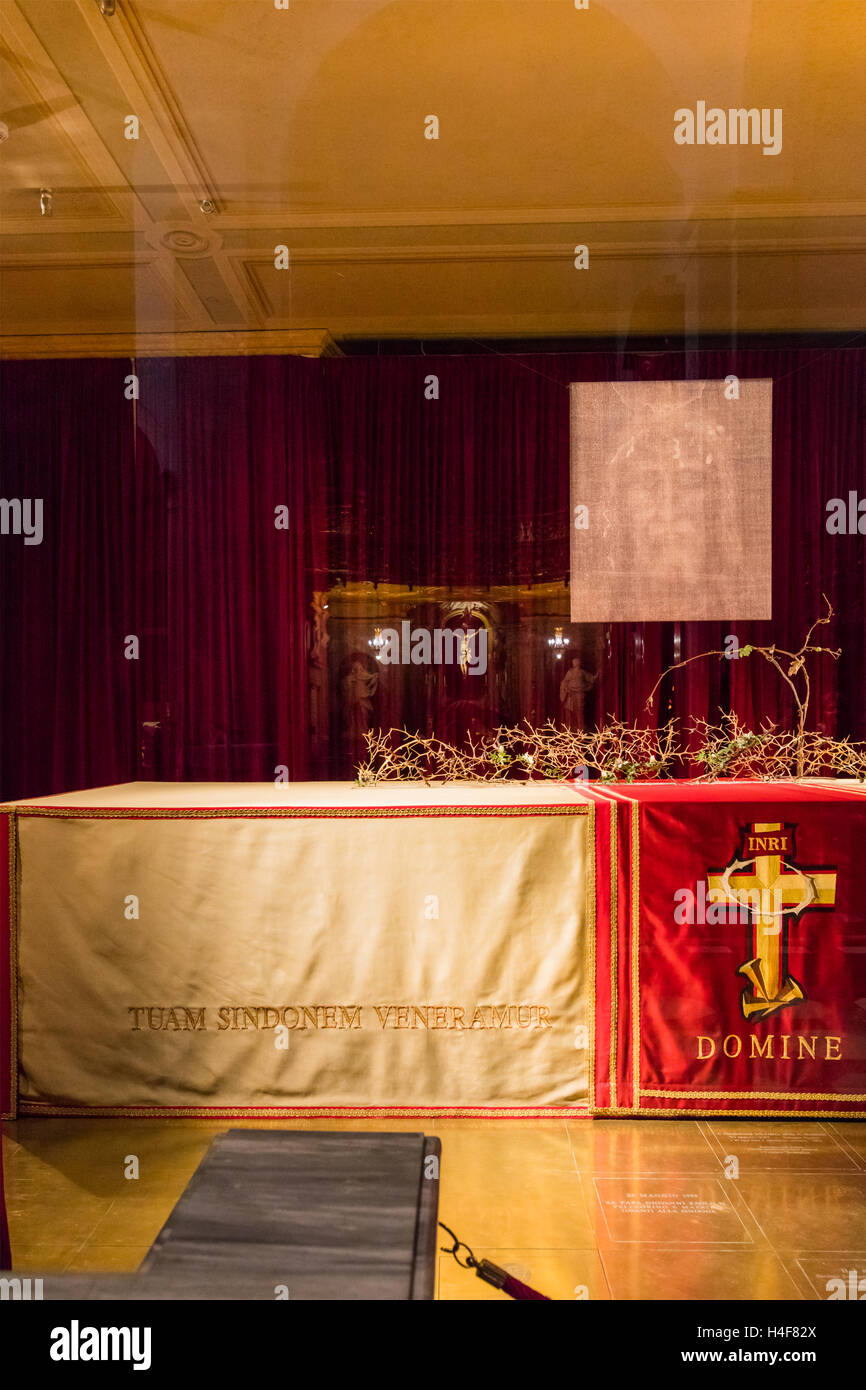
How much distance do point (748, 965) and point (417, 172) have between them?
3.39m

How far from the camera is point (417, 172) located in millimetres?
3990

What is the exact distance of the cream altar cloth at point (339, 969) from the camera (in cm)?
274

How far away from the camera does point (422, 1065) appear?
274 cm

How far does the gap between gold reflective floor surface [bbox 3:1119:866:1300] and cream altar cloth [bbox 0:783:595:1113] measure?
0.10 metres

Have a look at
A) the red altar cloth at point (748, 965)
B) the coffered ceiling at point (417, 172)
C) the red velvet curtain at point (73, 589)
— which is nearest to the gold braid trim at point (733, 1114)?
the red altar cloth at point (748, 965)

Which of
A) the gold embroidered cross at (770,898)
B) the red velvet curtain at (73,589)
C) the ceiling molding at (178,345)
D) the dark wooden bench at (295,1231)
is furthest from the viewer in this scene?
the red velvet curtain at (73,589)

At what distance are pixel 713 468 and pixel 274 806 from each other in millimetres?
2651

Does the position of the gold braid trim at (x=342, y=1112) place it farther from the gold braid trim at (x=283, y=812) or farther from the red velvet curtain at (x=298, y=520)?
the red velvet curtain at (x=298, y=520)

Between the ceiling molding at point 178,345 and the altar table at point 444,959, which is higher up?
the ceiling molding at point 178,345

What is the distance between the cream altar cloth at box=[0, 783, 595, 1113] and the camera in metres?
2.74

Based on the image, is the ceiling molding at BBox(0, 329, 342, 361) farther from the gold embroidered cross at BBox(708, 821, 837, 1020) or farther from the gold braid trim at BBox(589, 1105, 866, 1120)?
the gold braid trim at BBox(589, 1105, 866, 1120)

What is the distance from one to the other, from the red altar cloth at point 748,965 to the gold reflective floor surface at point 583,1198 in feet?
0.32
